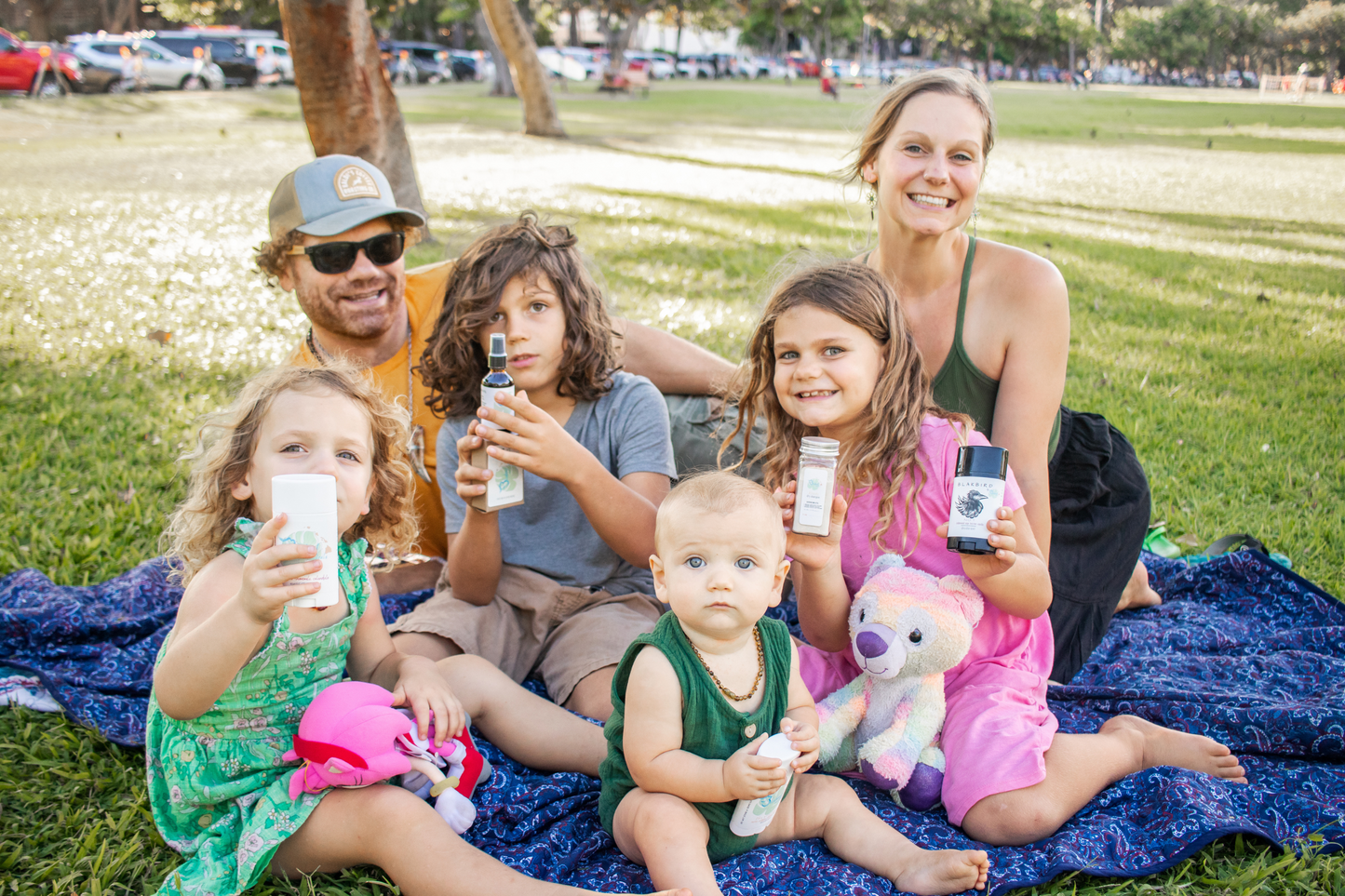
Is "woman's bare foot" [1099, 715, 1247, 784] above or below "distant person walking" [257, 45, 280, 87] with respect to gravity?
below

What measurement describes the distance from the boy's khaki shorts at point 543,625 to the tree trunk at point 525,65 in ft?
53.7


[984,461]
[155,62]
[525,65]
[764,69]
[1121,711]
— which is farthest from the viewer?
[764,69]

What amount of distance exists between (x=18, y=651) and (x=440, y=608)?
1.76 metres

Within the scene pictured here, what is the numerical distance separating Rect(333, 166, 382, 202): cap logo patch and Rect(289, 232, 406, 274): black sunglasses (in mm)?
200

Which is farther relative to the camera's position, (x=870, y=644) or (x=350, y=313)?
(x=350, y=313)

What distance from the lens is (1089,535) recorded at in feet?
12.1

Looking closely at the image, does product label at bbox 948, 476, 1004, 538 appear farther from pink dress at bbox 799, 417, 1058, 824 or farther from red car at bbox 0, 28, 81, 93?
red car at bbox 0, 28, 81, 93

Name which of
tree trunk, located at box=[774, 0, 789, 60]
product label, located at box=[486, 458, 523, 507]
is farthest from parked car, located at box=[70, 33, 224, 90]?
product label, located at box=[486, 458, 523, 507]

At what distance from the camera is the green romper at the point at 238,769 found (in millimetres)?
2521

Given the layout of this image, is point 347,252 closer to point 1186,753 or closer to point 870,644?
point 870,644

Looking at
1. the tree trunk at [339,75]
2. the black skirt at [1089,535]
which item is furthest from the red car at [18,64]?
the black skirt at [1089,535]

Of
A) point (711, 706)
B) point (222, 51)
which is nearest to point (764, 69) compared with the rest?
point (222, 51)

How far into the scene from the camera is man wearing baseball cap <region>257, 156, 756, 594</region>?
13.4 feet

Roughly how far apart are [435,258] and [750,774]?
9.08 meters
